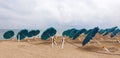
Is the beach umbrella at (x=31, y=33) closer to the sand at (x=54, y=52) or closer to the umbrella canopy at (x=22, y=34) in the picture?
the umbrella canopy at (x=22, y=34)

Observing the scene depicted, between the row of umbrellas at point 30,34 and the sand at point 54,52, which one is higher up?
the row of umbrellas at point 30,34

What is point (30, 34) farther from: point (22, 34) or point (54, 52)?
point (54, 52)

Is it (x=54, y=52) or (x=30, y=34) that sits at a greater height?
(x=30, y=34)

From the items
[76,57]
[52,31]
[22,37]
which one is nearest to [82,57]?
[76,57]

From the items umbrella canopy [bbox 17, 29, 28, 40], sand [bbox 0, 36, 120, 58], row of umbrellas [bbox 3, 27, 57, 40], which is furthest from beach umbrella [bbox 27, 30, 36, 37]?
sand [bbox 0, 36, 120, 58]

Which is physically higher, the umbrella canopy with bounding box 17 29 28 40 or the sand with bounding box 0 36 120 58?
the umbrella canopy with bounding box 17 29 28 40

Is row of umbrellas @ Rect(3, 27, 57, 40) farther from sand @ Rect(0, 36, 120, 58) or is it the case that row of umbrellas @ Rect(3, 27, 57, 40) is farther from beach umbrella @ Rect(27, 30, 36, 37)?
sand @ Rect(0, 36, 120, 58)

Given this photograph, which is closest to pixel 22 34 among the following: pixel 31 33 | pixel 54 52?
pixel 31 33

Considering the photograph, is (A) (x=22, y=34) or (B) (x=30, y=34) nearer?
(A) (x=22, y=34)

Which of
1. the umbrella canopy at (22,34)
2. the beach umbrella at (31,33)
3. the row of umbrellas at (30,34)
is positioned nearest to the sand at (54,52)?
the row of umbrellas at (30,34)

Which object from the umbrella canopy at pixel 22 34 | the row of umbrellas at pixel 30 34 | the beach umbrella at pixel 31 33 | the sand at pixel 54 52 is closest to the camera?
the sand at pixel 54 52

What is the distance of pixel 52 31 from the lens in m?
34.3

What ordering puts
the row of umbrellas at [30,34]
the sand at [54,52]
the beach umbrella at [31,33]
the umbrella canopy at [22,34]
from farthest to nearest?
1. the beach umbrella at [31,33]
2. the umbrella canopy at [22,34]
3. the row of umbrellas at [30,34]
4. the sand at [54,52]

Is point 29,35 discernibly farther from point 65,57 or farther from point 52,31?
point 65,57
